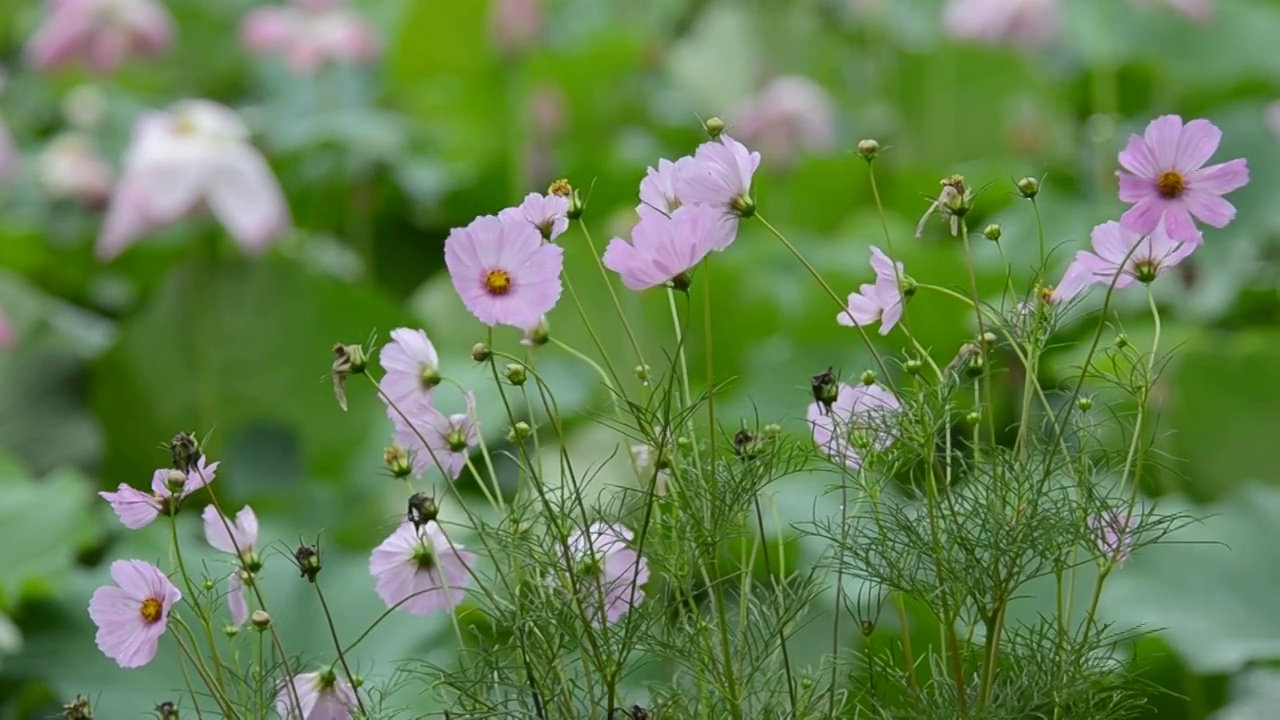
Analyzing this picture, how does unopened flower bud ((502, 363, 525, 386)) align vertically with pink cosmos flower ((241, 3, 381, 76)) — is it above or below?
below

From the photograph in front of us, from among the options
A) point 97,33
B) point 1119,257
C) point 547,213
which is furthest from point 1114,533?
point 97,33

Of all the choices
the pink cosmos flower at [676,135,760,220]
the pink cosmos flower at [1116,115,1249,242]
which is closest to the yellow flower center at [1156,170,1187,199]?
the pink cosmos flower at [1116,115,1249,242]

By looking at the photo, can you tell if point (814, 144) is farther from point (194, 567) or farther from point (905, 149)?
point (194, 567)

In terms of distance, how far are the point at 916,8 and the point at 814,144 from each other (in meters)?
1.07

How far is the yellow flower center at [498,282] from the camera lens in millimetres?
417

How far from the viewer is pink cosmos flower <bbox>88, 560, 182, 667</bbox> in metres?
0.43

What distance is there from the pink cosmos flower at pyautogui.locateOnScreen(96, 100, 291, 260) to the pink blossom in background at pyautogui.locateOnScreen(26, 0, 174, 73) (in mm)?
488

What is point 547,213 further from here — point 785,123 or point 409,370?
point 785,123

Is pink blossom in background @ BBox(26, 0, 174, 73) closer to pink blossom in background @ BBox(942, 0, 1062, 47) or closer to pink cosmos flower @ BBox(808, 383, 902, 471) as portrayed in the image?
pink blossom in background @ BBox(942, 0, 1062, 47)

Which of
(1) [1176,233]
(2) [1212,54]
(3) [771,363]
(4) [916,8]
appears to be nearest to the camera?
(1) [1176,233]

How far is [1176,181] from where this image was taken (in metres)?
0.41

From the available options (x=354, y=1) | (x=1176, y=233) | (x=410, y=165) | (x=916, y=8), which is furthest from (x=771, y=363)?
(x=354, y=1)

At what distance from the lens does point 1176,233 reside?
1.35 feet

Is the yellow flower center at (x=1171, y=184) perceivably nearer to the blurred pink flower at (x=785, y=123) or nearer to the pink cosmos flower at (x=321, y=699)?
the pink cosmos flower at (x=321, y=699)
